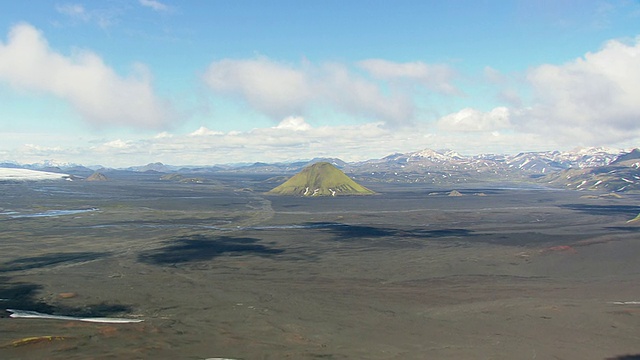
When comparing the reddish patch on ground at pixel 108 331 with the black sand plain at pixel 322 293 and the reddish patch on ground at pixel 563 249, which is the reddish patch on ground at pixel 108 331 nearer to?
the black sand plain at pixel 322 293

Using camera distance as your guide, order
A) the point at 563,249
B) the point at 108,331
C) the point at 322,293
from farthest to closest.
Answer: the point at 563,249 < the point at 322,293 < the point at 108,331

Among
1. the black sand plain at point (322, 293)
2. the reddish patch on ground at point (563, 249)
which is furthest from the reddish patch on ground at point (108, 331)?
the reddish patch on ground at point (563, 249)

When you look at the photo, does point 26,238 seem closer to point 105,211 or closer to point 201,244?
point 201,244

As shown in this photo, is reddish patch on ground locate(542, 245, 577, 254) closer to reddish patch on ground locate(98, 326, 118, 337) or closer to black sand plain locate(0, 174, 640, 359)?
black sand plain locate(0, 174, 640, 359)

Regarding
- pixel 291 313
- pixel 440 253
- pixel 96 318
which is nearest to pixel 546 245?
pixel 440 253

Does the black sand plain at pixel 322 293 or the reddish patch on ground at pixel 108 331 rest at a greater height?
the reddish patch on ground at pixel 108 331

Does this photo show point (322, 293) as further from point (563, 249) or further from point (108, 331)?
point (563, 249)

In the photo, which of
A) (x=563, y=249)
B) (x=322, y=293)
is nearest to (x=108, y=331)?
(x=322, y=293)

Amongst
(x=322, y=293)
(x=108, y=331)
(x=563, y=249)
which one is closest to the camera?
(x=108, y=331)
